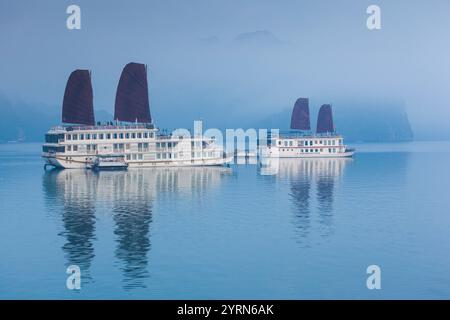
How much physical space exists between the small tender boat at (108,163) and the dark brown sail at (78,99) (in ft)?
19.0

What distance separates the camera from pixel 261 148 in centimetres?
11950

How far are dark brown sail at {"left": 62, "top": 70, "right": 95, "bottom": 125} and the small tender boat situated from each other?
5783 mm

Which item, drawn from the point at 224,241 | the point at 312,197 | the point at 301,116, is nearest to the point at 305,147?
the point at 301,116

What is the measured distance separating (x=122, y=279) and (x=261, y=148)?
311 ft

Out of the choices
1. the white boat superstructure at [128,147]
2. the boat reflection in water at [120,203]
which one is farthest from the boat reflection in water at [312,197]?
the white boat superstructure at [128,147]

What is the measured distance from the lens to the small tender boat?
8068cm

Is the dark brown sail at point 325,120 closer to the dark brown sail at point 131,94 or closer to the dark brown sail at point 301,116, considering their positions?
the dark brown sail at point 301,116

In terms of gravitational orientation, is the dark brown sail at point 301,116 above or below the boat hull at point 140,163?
above

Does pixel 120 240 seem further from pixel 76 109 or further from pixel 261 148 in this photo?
pixel 261 148

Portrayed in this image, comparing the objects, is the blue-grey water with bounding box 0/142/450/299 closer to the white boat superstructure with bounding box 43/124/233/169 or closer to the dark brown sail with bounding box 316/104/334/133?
the white boat superstructure with bounding box 43/124/233/169

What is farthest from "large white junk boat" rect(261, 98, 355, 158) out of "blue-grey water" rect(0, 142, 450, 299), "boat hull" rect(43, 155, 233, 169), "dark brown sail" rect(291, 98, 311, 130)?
"blue-grey water" rect(0, 142, 450, 299)

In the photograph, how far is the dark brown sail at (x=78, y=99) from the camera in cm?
8475

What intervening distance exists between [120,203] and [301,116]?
283ft
